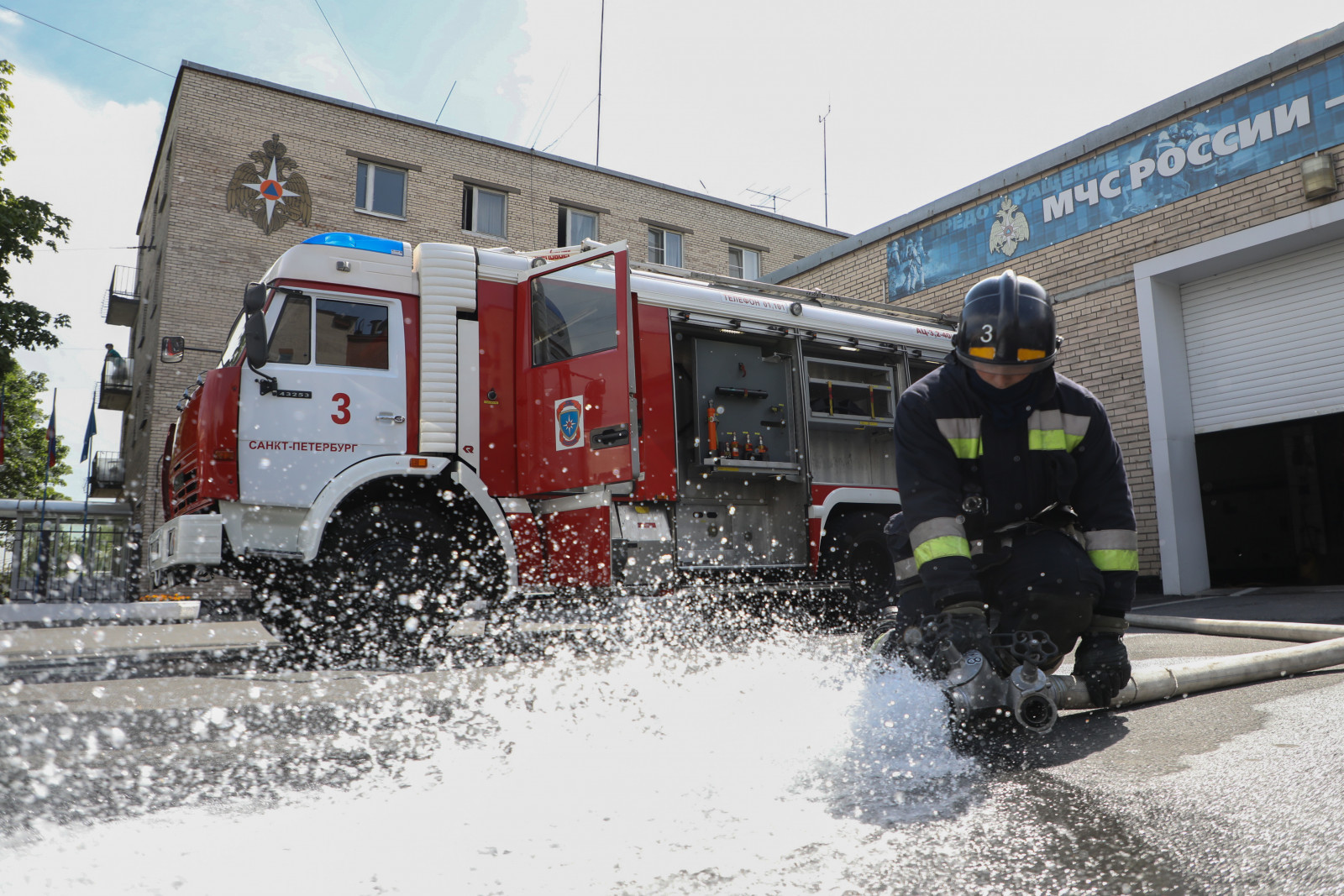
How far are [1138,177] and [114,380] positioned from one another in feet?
77.4

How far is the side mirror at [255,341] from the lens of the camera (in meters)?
6.05

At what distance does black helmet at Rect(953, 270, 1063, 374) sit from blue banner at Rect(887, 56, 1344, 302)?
8.78 metres

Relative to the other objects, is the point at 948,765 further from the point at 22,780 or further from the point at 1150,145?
the point at 1150,145

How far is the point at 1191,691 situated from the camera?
11.0ft

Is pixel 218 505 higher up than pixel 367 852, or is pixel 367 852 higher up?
pixel 218 505

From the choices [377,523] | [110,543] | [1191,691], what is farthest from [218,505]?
[110,543]

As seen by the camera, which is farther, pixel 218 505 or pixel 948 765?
pixel 218 505

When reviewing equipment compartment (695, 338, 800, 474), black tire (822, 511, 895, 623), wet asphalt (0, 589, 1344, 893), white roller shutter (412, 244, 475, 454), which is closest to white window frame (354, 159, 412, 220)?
white roller shutter (412, 244, 475, 454)

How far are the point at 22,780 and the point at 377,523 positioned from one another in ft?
11.8

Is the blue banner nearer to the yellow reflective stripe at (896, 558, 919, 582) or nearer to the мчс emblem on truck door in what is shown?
the мчс emblem on truck door

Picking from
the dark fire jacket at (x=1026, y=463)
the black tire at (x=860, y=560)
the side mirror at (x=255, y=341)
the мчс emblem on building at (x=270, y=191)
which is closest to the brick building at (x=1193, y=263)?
the black tire at (x=860, y=560)

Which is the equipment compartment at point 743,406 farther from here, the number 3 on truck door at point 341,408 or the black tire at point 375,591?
the number 3 on truck door at point 341,408

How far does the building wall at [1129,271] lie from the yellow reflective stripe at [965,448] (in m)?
8.65

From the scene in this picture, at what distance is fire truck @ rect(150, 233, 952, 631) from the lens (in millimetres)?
6039
